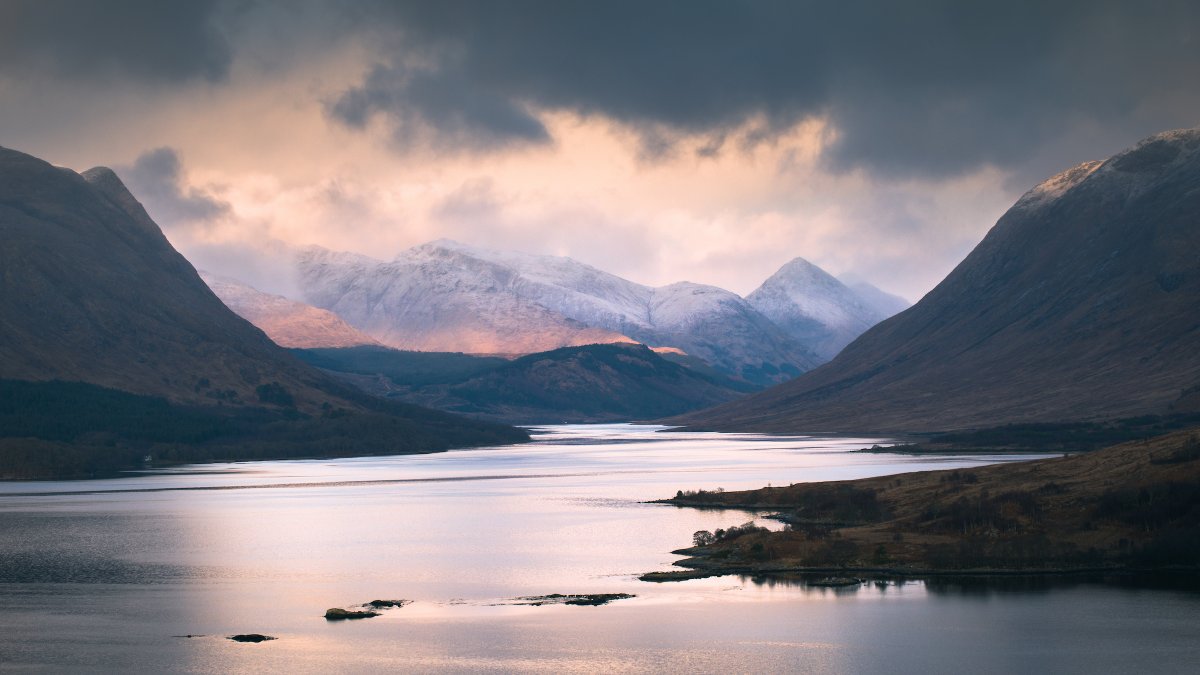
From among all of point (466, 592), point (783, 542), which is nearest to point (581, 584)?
point (466, 592)

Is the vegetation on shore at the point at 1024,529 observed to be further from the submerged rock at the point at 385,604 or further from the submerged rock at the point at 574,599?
the submerged rock at the point at 385,604

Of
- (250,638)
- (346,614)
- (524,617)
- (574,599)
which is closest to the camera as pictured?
(250,638)

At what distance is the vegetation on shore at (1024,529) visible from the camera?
12962cm

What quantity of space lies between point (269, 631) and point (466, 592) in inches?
923

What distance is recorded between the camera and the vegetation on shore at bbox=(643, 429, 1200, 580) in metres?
130

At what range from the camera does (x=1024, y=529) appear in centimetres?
13900

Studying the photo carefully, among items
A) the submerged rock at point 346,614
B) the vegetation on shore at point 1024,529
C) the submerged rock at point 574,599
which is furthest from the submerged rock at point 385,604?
the vegetation on shore at point 1024,529

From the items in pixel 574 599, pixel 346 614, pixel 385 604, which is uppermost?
pixel 574 599

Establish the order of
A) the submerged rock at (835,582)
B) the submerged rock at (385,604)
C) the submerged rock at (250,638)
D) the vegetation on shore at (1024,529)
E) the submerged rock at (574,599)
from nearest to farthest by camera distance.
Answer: the submerged rock at (250,638) < the submerged rock at (385,604) < the submerged rock at (574,599) < the submerged rock at (835,582) < the vegetation on shore at (1024,529)

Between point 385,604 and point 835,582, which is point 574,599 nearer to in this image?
point 385,604

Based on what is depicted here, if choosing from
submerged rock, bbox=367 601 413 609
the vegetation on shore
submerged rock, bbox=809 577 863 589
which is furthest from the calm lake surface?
the vegetation on shore

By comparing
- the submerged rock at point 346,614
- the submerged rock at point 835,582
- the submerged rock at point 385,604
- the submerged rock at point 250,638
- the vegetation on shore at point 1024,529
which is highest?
the vegetation on shore at point 1024,529

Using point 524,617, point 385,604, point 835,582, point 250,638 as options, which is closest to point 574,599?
point 524,617

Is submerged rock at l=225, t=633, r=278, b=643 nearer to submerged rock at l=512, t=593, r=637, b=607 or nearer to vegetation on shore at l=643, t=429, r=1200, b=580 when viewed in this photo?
submerged rock at l=512, t=593, r=637, b=607
